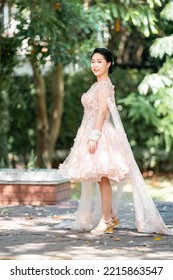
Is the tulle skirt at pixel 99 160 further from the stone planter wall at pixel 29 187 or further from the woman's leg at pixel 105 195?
the stone planter wall at pixel 29 187

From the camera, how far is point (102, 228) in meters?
8.20

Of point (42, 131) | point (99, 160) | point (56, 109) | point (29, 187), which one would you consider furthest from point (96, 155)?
point (56, 109)

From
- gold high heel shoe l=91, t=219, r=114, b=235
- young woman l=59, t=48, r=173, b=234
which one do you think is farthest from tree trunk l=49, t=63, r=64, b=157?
gold high heel shoe l=91, t=219, r=114, b=235

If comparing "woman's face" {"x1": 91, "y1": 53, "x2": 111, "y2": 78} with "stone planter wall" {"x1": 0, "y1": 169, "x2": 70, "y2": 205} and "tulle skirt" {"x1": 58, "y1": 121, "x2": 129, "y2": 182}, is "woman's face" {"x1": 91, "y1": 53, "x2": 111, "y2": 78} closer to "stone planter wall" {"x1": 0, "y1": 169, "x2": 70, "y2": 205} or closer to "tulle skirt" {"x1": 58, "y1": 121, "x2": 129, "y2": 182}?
"tulle skirt" {"x1": 58, "y1": 121, "x2": 129, "y2": 182}

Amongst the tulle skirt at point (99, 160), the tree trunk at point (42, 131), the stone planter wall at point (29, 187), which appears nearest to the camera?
the tulle skirt at point (99, 160)

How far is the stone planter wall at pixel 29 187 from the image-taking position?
443 inches

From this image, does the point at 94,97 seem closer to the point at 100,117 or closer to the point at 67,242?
the point at 100,117

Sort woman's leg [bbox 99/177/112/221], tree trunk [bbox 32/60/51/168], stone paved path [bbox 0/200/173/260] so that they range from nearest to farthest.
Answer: stone paved path [bbox 0/200/173/260] → woman's leg [bbox 99/177/112/221] → tree trunk [bbox 32/60/51/168]

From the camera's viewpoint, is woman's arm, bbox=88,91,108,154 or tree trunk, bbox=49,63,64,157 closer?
woman's arm, bbox=88,91,108,154

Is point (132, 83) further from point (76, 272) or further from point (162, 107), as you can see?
point (76, 272)

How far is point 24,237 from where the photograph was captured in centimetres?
797

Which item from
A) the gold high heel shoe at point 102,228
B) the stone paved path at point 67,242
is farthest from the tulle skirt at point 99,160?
the stone paved path at point 67,242

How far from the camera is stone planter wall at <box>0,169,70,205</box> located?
11.2 metres

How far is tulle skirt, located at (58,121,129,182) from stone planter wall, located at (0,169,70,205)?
2.90m
